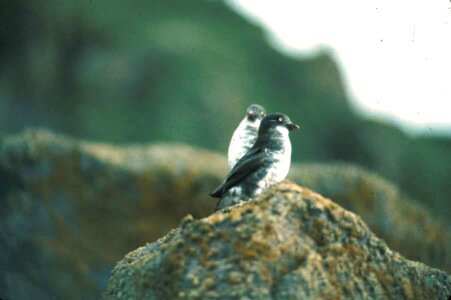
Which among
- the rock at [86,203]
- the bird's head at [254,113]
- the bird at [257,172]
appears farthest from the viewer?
the rock at [86,203]

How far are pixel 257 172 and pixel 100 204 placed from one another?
885 cm

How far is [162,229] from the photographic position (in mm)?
14234

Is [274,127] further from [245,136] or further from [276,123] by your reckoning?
[245,136]

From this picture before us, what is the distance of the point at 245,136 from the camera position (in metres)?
7.52

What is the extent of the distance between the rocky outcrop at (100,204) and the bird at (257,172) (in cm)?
728

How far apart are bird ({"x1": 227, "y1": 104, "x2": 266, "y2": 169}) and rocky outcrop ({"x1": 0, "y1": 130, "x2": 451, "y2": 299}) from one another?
5.84 metres

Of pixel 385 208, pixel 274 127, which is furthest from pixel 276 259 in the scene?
pixel 385 208

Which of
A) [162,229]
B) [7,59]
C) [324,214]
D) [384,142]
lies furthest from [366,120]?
[324,214]

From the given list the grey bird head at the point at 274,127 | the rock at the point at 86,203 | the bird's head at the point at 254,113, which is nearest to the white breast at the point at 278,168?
the grey bird head at the point at 274,127

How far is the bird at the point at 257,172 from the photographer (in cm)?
597

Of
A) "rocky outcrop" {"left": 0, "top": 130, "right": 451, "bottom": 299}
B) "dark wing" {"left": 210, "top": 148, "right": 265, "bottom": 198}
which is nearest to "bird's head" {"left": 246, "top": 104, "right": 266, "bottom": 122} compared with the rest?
"dark wing" {"left": 210, "top": 148, "right": 265, "bottom": 198}

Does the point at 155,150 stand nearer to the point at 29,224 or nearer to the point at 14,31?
the point at 29,224

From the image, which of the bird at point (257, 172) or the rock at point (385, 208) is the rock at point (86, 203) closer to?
the rock at point (385, 208)

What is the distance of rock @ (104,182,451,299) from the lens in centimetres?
455
